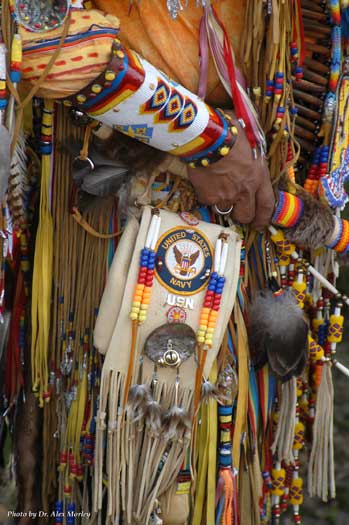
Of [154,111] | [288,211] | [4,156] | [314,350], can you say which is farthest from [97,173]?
[314,350]

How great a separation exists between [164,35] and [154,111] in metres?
0.19

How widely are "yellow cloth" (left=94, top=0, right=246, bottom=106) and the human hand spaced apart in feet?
0.48

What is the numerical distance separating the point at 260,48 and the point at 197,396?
779mm

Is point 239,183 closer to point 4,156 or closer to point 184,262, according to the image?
point 184,262

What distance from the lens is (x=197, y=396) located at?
59.7 inches

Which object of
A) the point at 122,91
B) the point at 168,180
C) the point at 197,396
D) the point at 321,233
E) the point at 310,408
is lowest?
the point at 310,408

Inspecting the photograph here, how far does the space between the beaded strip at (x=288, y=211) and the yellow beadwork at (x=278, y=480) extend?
0.64 meters

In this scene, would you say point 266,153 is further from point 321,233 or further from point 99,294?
point 99,294

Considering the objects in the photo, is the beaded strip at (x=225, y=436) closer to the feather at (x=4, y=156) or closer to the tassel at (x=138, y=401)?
the tassel at (x=138, y=401)

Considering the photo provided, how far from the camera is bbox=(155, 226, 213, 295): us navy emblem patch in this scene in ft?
4.98

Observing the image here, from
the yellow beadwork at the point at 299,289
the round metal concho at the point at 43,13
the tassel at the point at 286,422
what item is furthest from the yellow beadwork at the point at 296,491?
the round metal concho at the point at 43,13

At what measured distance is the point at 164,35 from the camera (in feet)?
4.82

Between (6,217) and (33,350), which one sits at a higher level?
(6,217)

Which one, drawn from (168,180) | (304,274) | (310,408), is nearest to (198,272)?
(168,180)
